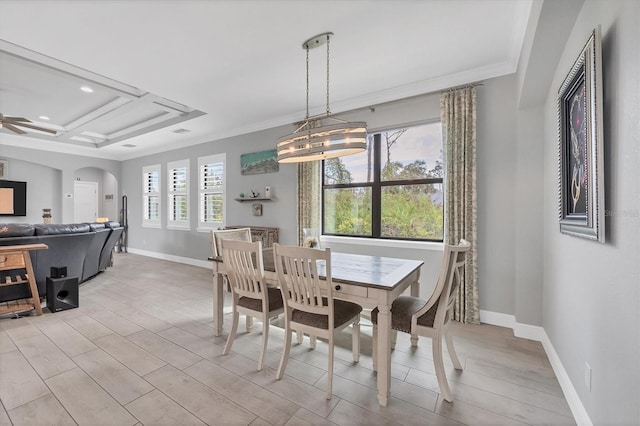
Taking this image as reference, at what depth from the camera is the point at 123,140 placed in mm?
6371

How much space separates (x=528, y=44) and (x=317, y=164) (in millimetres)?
2794

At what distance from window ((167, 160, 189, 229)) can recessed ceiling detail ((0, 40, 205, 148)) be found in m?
1.06

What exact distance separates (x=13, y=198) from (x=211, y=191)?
5.12 m

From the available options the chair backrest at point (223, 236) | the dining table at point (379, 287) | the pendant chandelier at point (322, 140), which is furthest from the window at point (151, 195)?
the dining table at point (379, 287)

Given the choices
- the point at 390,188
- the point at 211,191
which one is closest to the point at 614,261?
the point at 390,188

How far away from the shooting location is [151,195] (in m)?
7.34

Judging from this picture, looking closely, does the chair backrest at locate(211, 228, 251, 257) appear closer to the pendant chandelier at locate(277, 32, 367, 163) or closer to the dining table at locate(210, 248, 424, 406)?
the dining table at locate(210, 248, 424, 406)

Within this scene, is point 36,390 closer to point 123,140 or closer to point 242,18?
point 242,18

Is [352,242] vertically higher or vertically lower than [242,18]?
lower

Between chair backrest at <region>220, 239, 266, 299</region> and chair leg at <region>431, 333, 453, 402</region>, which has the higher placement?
chair backrest at <region>220, 239, 266, 299</region>

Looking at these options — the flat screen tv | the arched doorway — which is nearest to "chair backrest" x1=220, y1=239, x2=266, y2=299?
the flat screen tv

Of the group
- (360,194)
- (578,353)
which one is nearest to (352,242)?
(360,194)

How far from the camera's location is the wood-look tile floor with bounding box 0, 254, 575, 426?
171 centimetres

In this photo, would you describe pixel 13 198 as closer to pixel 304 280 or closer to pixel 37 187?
pixel 37 187
